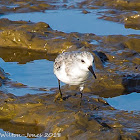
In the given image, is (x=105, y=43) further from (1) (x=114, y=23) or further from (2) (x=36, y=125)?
(2) (x=36, y=125)

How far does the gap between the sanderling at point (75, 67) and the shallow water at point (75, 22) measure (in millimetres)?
4495

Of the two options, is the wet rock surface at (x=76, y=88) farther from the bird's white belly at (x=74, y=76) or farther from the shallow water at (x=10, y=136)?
the bird's white belly at (x=74, y=76)

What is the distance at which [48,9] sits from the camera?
13.7 meters

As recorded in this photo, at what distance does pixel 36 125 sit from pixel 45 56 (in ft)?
11.1

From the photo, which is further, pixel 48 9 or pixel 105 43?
pixel 48 9

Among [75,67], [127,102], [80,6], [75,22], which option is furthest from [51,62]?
[80,6]

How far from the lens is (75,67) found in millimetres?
6582

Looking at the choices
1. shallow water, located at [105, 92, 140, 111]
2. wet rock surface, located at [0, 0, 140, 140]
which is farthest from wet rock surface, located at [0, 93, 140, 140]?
shallow water, located at [105, 92, 140, 111]

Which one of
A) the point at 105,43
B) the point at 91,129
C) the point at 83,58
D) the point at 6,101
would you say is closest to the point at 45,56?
the point at 105,43

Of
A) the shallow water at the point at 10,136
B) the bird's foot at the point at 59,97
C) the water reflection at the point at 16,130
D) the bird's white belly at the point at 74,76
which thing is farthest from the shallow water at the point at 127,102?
the shallow water at the point at 10,136

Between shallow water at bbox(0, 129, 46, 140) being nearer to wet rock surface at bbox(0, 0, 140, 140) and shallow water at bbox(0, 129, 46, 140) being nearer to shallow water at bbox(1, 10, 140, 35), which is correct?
wet rock surface at bbox(0, 0, 140, 140)

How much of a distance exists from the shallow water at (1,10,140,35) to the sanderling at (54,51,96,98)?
450 centimetres

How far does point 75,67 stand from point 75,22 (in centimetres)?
584

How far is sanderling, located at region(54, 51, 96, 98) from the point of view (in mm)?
6457
